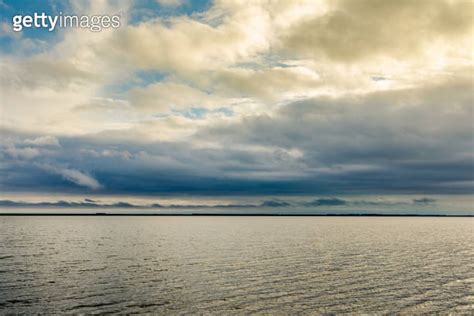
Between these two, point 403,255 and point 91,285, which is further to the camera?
point 403,255

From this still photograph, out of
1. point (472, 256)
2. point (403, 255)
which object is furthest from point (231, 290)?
point (472, 256)

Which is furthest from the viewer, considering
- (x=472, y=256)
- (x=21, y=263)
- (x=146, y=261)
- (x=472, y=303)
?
(x=472, y=256)

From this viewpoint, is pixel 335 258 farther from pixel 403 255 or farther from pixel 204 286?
pixel 204 286

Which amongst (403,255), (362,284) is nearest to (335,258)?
(403,255)

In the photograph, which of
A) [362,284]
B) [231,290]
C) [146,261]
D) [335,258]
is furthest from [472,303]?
[146,261]

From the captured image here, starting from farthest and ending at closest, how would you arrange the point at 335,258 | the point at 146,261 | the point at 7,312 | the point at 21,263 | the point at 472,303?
the point at 335,258
the point at 146,261
the point at 21,263
the point at 472,303
the point at 7,312

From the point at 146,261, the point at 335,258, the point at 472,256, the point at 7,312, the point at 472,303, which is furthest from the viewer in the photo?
the point at 472,256

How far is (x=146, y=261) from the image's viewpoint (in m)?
69.1

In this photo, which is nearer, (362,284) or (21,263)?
(362,284)

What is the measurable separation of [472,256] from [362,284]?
4494cm

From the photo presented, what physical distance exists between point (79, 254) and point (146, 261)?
1720 centimetres

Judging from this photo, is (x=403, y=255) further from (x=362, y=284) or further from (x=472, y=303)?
(x=472, y=303)

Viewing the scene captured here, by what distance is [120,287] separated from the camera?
46.7 m

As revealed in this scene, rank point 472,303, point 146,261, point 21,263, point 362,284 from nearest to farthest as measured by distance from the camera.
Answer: point 472,303, point 362,284, point 21,263, point 146,261
